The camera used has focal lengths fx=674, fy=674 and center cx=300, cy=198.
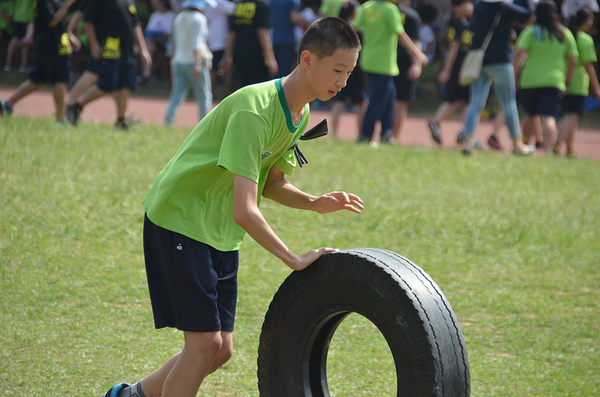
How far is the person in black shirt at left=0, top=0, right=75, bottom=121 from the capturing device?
8391 millimetres

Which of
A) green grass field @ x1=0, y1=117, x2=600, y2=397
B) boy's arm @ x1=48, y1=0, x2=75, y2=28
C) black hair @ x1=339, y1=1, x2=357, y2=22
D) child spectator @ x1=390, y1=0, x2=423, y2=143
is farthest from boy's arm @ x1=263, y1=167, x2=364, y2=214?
black hair @ x1=339, y1=1, x2=357, y2=22

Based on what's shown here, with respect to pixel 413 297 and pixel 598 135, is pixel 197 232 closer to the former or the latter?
pixel 413 297

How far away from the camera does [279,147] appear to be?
8.80 feet

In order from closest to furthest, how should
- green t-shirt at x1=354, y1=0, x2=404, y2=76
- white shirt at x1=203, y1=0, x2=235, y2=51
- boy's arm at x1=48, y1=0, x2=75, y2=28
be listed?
boy's arm at x1=48, y1=0, x2=75, y2=28 → green t-shirt at x1=354, y1=0, x2=404, y2=76 → white shirt at x1=203, y1=0, x2=235, y2=51

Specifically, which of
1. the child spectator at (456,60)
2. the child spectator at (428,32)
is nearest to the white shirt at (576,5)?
the child spectator at (456,60)

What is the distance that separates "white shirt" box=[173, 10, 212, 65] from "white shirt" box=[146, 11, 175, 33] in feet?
27.5

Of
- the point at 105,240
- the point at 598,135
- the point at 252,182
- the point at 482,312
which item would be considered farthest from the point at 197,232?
the point at 598,135

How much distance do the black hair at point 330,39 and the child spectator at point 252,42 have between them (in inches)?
299

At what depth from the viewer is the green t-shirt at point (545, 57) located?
982cm

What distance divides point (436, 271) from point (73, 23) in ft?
22.2

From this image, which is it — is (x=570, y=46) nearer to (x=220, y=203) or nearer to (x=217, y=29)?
(x=217, y=29)

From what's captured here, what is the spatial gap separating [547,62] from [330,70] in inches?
325

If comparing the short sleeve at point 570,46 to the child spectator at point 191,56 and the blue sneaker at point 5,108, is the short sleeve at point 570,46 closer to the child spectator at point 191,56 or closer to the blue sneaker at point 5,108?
the child spectator at point 191,56

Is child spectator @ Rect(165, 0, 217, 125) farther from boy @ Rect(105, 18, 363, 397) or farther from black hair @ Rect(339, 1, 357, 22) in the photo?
boy @ Rect(105, 18, 363, 397)
